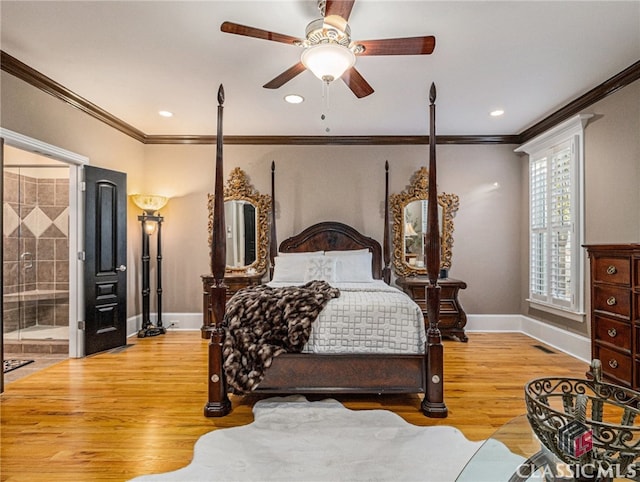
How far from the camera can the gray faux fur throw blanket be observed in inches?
103

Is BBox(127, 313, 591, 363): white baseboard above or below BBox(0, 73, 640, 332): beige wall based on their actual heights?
below

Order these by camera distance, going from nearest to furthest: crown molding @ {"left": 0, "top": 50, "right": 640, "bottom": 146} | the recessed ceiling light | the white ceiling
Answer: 1. the white ceiling
2. crown molding @ {"left": 0, "top": 50, "right": 640, "bottom": 146}
3. the recessed ceiling light

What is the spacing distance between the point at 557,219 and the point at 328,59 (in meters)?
3.54

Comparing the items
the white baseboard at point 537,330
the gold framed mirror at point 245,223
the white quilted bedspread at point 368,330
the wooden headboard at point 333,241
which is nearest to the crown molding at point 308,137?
the gold framed mirror at point 245,223

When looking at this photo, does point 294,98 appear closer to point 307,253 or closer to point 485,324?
point 307,253

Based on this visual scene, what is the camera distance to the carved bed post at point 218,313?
256cm

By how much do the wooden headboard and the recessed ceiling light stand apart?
1.75 m

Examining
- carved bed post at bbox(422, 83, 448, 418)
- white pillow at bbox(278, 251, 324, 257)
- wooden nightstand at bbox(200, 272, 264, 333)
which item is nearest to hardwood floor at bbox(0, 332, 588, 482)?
carved bed post at bbox(422, 83, 448, 418)

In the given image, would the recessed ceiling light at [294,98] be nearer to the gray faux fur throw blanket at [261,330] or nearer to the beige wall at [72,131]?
the gray faux fur throw blanket at [261,330]

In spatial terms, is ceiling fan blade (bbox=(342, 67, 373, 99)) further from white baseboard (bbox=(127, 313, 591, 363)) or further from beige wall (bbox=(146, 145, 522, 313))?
white baseboard (bbox=(127, 313, 591, 363))

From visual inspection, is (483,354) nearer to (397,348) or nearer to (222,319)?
(397,348)

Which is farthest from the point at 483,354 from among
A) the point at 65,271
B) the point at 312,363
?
the point at 65,271

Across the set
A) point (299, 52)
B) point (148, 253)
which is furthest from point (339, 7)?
point (148, 253)

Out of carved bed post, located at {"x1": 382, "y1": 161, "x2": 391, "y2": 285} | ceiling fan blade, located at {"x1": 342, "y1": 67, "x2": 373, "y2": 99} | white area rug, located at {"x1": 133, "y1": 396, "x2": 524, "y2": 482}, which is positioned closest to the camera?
white area rug, located at {"x1": 133, "y1": 396, "x2": 524, "y2": 482}
